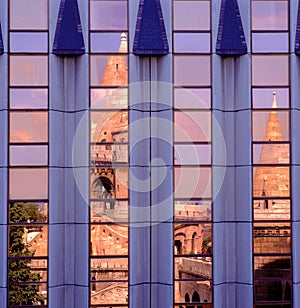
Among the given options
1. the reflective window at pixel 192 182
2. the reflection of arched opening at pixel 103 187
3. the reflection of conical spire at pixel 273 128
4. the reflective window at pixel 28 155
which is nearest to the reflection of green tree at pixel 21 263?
the reflective window at pixel 28 155

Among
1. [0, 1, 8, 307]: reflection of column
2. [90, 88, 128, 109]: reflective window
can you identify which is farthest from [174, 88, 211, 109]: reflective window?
[0, 1, 8, 307]: reflection of column

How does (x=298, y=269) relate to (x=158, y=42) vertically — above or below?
below

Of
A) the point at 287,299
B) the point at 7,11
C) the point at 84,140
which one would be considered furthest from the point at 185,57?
the point at 287,299

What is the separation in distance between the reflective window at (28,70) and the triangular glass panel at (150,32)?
103 inches

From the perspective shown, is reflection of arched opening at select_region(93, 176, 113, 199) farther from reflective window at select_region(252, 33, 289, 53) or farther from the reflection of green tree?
reflective window at select_region(252, 33, 289, 53)

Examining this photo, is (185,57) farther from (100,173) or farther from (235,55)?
(100,173)

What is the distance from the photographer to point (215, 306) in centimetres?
1772

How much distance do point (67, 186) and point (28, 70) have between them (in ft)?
11.3

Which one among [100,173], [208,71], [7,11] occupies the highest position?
[7,11]

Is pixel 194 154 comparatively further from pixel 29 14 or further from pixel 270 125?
pixel 29 14

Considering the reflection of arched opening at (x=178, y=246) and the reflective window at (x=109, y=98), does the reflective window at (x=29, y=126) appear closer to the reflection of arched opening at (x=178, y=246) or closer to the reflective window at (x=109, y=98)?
the reflective window at (x=109, y=98)

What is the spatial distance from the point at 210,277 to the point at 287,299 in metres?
2.25

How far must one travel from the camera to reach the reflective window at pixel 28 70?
17812 millimetres

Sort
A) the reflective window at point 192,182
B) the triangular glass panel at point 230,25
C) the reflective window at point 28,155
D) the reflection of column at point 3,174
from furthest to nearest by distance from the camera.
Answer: the triangular glass panel at point 230,25 → the reflective window at point 192,182 → the reflective window at point 28,155 → the reflection of column at point 3,174
